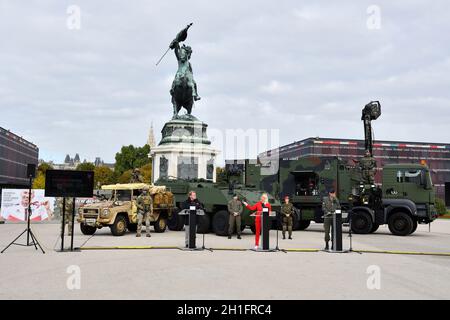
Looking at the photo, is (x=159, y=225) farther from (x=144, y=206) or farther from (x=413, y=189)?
(x=413, y=189)

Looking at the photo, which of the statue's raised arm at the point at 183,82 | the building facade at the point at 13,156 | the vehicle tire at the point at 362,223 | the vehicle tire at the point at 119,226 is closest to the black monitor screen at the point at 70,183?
the vehicle tire at the point at 119,226

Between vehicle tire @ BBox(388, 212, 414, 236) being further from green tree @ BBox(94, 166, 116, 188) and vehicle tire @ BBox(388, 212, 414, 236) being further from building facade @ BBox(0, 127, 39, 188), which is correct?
building facade @ BBox(0, 127, 39, 188)

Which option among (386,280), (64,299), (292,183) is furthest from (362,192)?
(64,299)

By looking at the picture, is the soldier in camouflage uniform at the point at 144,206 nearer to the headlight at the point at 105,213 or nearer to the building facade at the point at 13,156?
the headlight at the point at 105,213

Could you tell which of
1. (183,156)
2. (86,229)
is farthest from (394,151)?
(86,229)

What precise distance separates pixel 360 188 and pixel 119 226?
10103 millimetres

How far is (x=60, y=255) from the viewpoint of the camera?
35.3ft

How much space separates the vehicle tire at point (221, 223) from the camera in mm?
16703

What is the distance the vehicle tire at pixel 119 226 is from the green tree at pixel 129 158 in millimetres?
67536

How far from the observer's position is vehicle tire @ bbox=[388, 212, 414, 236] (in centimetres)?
1836

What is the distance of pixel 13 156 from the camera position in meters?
101

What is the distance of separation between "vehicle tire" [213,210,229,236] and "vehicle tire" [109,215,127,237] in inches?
124
